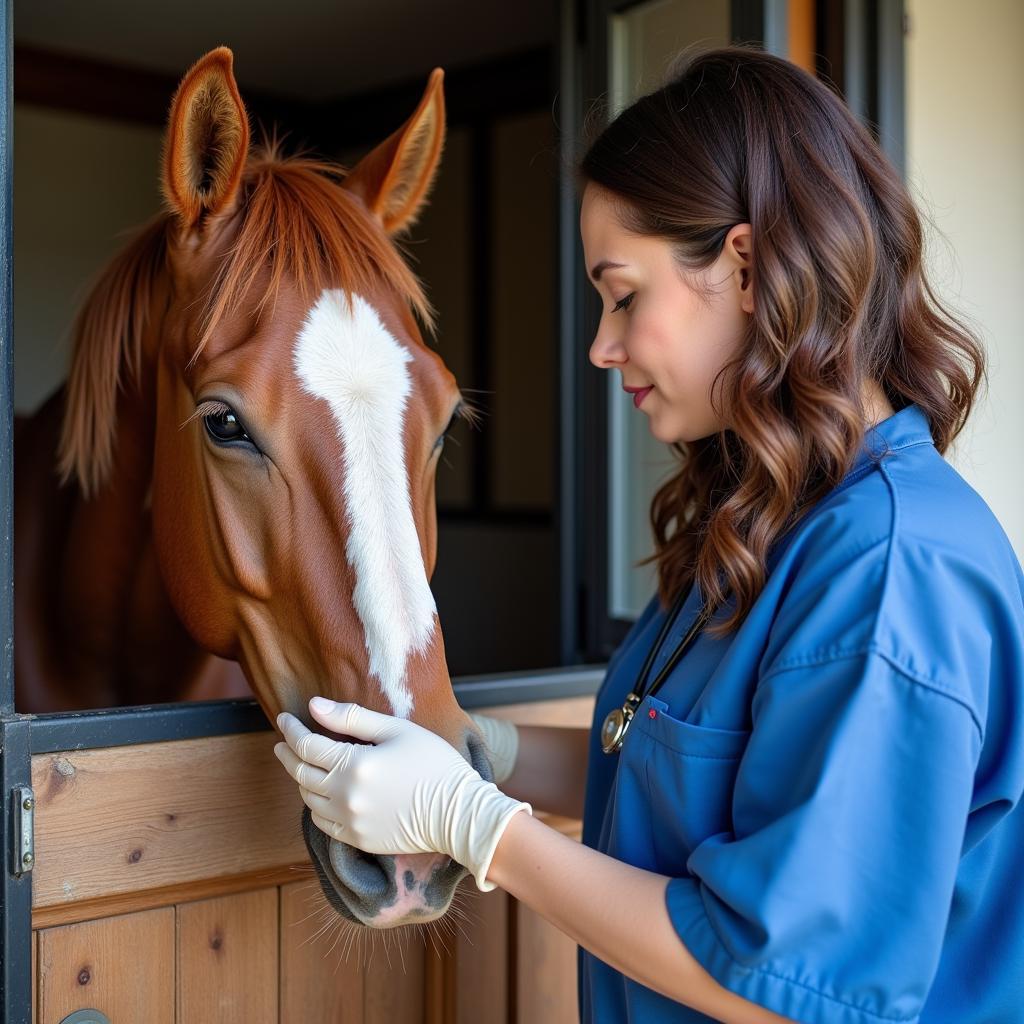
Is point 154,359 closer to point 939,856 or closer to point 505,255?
point 939,856

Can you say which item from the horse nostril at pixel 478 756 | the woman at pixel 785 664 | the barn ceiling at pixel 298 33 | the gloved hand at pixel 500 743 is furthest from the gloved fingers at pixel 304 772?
the barn ceiling at pixel 298 33

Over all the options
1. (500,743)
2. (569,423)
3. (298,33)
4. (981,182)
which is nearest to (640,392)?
(500,743)

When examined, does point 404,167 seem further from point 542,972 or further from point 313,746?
point 542,972

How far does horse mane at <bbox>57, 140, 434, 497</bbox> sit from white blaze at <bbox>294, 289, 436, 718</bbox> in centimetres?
6

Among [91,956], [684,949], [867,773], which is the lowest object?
[91,956]

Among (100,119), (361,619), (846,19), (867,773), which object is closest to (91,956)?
(361,619)

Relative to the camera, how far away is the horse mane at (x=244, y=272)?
3.79 feet

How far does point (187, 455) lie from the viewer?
1.20m

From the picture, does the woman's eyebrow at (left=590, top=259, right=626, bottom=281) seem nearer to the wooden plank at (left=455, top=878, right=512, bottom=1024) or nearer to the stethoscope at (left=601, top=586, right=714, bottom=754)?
the stethoscope at (left=601, top=586, right=714, bottom=754)

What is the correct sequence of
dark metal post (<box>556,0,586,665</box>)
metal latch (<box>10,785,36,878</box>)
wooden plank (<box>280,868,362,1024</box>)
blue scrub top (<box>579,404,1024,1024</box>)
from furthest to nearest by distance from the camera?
dark metal post (<box>556,0,586,665</box>), wooden plank (<box>280,868,362,1024</box>), metal latch (<box>10,785,36,878</box>), blue scrub top (<box>579,404,1024,1024</box>)

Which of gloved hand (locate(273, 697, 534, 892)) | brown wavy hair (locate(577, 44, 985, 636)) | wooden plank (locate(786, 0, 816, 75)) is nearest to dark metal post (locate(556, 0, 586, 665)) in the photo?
wooden plank (locate(786, 0, 816, 75))

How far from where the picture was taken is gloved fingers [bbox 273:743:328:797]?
97cm

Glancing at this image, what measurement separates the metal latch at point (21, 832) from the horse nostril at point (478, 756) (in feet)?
1.35

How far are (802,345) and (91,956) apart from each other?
0.92m
